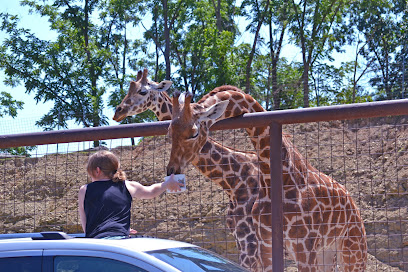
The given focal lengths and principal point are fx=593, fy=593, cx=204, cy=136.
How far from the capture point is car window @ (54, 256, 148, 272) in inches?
128

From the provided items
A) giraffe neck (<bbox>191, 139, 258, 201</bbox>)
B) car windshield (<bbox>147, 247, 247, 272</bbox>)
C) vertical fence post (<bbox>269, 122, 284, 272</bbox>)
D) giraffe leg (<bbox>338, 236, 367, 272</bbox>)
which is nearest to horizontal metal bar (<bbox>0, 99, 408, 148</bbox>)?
vertical fence post (<bbox>269, 122, 284, 272</bbox>)

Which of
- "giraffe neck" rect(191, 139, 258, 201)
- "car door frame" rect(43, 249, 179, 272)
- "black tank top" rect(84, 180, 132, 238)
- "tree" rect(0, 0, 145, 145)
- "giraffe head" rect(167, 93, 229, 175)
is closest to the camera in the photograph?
"car door frame" rect(43, 249, 179, 272)

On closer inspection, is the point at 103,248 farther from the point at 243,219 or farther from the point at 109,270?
the point at 243,219

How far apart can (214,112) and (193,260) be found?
2.54 meters

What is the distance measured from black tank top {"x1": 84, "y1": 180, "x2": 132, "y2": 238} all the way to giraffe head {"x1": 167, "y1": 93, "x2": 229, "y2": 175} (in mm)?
1121

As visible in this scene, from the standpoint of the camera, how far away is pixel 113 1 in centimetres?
3114

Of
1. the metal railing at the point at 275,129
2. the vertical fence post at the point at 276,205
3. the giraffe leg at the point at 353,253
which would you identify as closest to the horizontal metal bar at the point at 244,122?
the metal railing at the point at 275,129

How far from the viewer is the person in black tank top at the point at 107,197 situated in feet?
14.4

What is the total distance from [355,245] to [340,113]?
2666mm

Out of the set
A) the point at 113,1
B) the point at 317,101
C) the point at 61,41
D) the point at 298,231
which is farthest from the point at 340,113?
the point at 113,1

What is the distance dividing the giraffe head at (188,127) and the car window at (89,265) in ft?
7.71

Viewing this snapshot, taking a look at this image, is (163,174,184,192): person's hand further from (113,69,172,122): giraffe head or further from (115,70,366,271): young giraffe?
(113,69,172,122): giraffe head

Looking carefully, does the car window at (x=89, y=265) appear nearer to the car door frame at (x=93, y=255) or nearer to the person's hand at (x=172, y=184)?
the car door frame at (x=93, y=255)

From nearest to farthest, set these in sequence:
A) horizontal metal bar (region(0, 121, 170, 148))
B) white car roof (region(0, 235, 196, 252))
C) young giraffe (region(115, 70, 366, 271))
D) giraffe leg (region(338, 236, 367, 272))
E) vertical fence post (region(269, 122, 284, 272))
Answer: white car roof (region(0, 235, 196, 252))
vertical fence post (region(269, 122, 284, 272))
horizontal metal bar (region(0, 121, 170, 148))
young giraffe (region(115, 70, 366, 271))
giraffe leg (region(338, 236, 367, 272))
